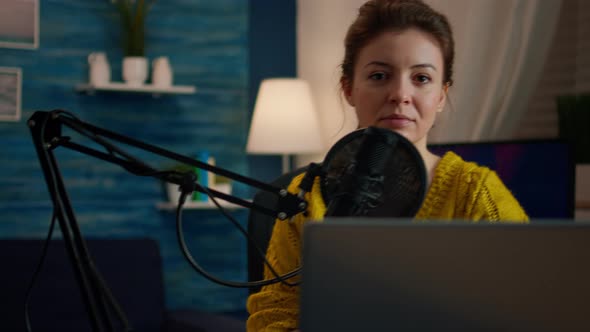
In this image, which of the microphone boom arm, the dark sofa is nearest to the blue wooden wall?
the dark sofa

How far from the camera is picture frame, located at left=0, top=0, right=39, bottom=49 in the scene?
3.90 m

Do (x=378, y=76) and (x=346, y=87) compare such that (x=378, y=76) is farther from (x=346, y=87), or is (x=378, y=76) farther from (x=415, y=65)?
Answer: (x=346, y=87)

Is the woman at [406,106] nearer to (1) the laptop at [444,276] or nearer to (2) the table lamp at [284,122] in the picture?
(1) the laptop at [444,276]

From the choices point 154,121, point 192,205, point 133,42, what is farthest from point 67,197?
point 154,121

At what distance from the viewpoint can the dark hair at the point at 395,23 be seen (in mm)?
1204

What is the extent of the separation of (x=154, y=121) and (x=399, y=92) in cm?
328

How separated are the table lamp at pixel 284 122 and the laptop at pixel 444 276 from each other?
3.21 m

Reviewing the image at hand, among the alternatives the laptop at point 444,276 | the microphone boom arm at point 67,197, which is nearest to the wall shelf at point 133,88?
the microphone boom arm at point 67,197

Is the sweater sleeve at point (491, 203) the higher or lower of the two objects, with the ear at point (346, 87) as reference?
lower

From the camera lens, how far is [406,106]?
1.07 meters

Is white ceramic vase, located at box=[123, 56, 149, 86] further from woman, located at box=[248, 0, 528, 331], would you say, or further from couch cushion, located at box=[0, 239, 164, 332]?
woman, located at box=[248, 0, 528, 331]

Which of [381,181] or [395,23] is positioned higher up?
[395,23]

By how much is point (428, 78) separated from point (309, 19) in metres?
3.35

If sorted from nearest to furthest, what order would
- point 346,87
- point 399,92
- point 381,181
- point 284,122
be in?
point 381,181 → point 399,92 → point 346,87 → point 284,122
